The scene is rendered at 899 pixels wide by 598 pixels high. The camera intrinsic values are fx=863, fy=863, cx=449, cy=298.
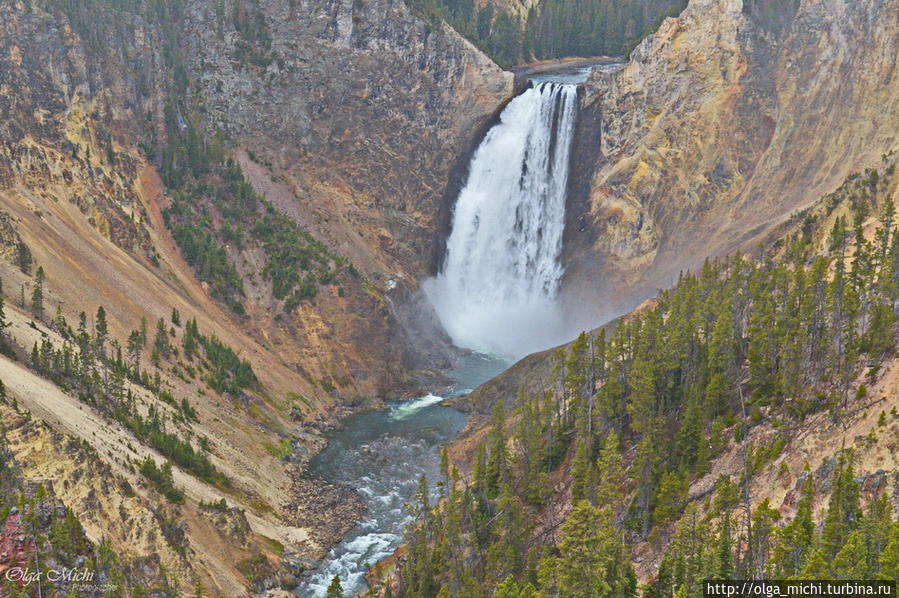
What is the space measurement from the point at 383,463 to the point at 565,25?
104m

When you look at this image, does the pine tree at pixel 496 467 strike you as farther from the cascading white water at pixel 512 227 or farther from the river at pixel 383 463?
the cascading white water at pixel 512 227

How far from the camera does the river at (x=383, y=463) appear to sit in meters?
57.7

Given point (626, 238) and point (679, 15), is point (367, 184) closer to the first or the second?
point (626, 238)

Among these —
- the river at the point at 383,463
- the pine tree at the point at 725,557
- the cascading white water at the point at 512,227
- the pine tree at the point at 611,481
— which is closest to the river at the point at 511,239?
the cascading white water at the point at 512,227

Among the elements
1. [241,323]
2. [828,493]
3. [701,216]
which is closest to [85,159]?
[241,323]

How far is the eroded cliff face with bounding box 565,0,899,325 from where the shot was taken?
89625mm

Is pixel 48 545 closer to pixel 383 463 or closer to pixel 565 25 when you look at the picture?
pixel 383 463

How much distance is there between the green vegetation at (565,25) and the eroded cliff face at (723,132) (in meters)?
42.3

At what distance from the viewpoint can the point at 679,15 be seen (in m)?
105

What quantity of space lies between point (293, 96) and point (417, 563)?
74757mm

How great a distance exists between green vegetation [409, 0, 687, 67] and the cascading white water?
114ft

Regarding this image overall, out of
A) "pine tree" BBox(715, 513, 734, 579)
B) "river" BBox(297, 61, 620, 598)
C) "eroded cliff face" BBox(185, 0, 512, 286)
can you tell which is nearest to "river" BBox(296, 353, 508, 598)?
"river" BBox(297, 61, 620, 598)

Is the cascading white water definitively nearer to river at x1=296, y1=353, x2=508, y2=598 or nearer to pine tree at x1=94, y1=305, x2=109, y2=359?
river at x1=296, y1=353, x2=508, y2=598

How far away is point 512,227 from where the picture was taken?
373 feet
